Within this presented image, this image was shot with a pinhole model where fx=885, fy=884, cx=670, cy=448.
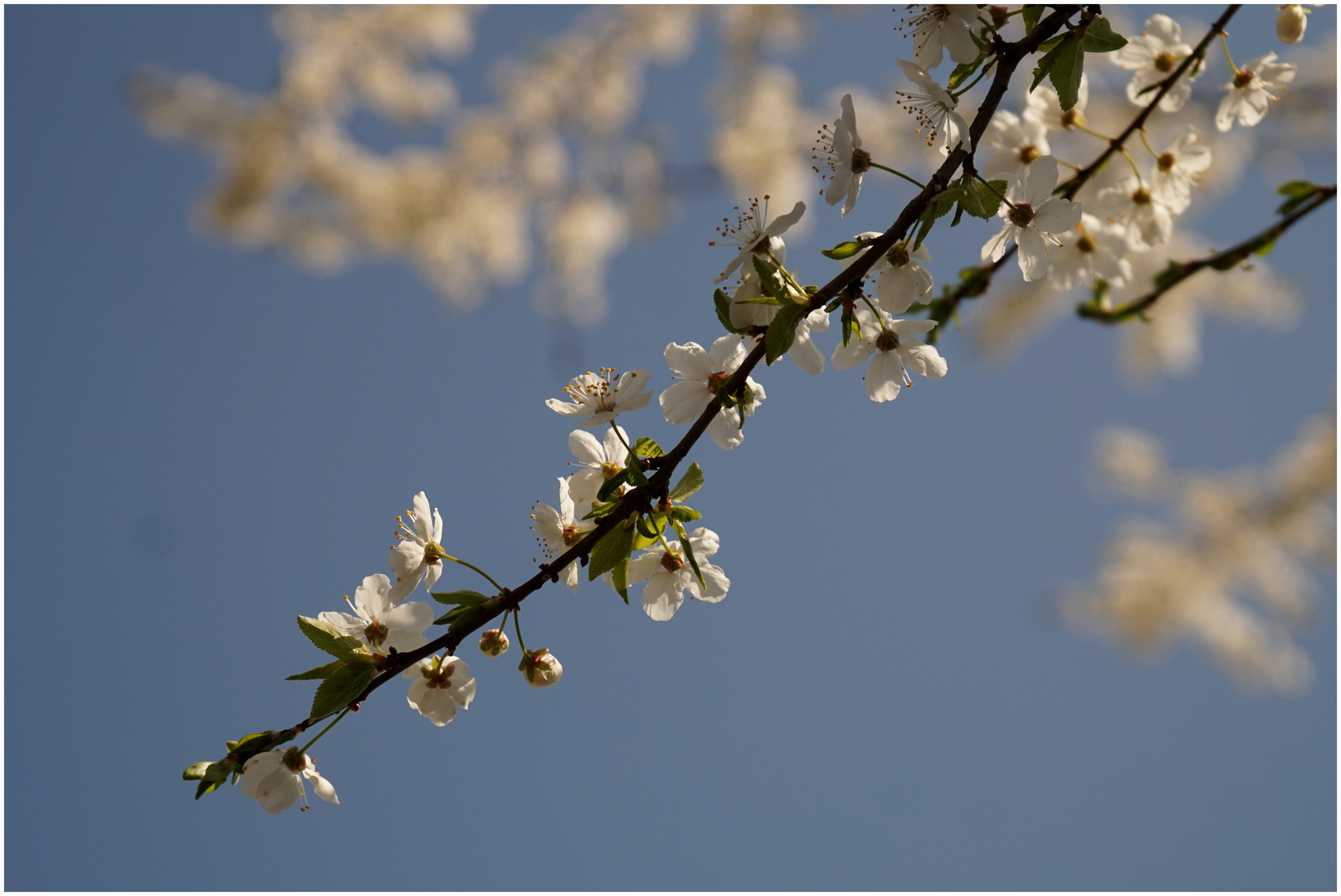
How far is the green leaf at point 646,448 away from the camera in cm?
104

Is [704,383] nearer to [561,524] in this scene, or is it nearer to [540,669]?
[561,524]

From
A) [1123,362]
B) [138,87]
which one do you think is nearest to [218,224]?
[138,87]

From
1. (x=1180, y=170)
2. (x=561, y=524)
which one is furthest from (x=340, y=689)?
(x=1180, y=170)

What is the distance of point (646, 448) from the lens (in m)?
1.04

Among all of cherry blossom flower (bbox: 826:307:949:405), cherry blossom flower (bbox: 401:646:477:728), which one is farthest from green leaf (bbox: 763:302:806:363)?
cherry blossom flower (bbox: 401:646:477:728)

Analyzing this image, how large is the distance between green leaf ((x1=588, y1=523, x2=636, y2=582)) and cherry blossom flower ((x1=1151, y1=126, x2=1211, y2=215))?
1.29 metres

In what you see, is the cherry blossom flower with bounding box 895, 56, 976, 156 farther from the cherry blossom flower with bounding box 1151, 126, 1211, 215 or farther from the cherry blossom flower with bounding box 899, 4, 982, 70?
the cherry blossom flower with bounding box 1151, 126, 1211, 215

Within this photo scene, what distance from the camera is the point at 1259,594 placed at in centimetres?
597

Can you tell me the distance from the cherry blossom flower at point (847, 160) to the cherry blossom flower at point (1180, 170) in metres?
0.89

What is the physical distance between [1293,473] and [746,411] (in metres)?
6.21

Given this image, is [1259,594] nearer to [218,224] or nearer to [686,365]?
[686,365]

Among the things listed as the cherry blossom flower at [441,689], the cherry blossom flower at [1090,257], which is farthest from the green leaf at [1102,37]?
the cherry blossom flower at [441,689]

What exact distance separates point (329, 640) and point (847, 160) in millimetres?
844

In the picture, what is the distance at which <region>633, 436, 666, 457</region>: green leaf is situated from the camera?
3.40ft
